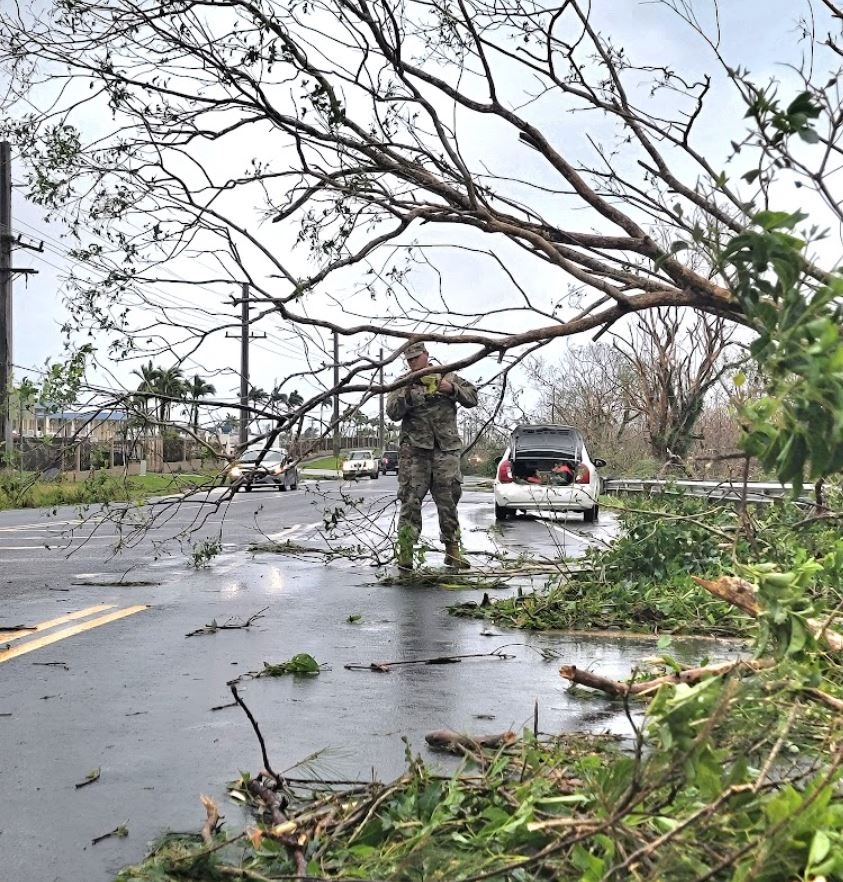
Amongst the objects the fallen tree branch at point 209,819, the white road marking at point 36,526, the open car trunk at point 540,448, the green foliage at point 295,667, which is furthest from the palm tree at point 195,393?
the open car trunk at point 540,448

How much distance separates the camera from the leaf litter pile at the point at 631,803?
100 inches

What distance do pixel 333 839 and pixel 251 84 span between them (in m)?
5.48

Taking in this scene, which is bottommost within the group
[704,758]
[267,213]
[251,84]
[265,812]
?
[265,812]

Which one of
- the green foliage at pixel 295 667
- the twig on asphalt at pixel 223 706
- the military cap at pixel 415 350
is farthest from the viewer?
the military cap at pixel 415 350

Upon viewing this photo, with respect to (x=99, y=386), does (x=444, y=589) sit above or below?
below

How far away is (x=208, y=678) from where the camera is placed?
6.21m

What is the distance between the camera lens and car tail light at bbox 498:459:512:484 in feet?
71.5

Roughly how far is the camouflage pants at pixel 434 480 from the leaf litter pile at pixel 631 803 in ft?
24.3

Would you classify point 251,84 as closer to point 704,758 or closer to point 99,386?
point 99,386

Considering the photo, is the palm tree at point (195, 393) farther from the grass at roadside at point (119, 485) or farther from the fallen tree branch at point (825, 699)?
the fallen tree branch at point (825, 699)

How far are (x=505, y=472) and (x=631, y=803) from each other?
63.0 feet

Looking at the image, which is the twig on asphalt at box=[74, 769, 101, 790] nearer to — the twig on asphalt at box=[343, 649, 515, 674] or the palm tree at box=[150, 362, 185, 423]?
the twig on asphalt at box=[343, 649, 515, 674]

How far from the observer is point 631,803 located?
272 cm


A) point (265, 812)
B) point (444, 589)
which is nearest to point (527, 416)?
point (444, 589)
